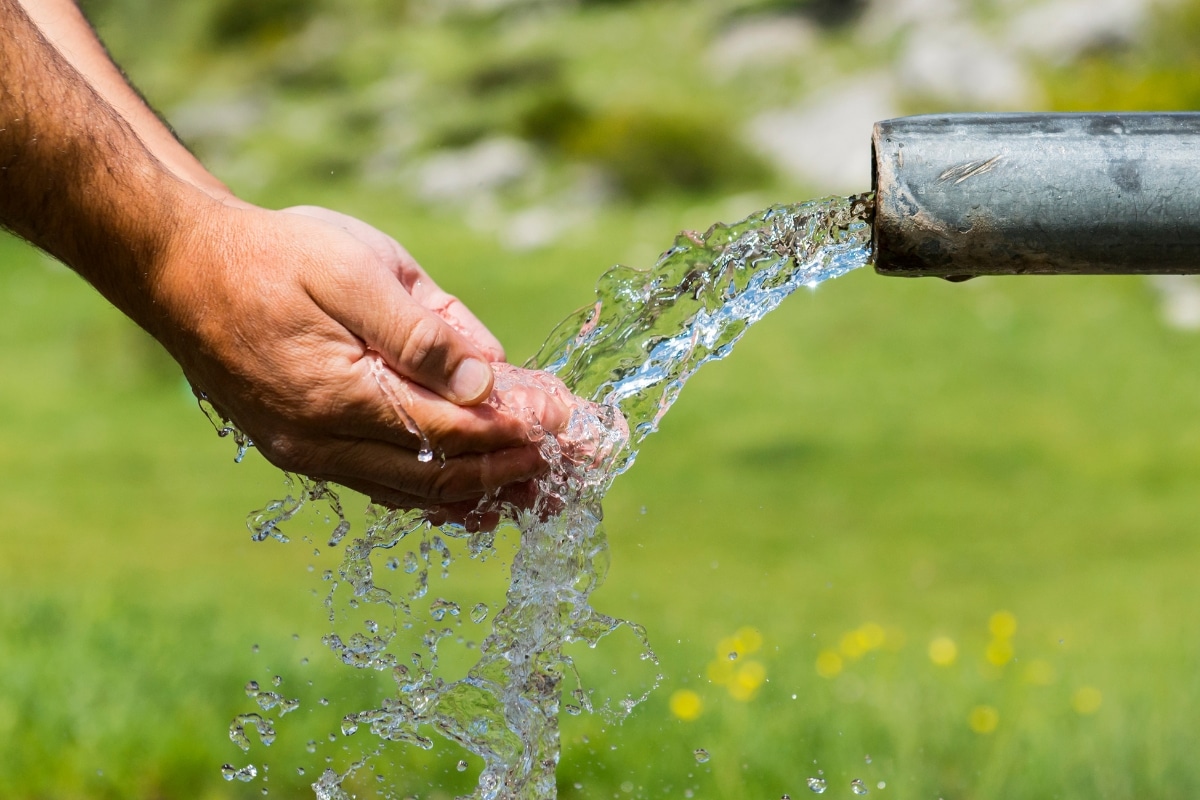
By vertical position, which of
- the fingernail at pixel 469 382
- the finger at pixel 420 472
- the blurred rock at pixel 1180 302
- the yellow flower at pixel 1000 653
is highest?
the blurred rock at pixel 1180 302

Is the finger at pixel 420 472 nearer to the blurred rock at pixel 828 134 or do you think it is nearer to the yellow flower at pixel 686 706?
the yellow flower at pixel 686 706

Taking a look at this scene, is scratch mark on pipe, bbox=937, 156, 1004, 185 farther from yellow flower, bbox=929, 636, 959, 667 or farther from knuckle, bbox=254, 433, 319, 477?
yellow flower, bbox=929, 636, 959, 667

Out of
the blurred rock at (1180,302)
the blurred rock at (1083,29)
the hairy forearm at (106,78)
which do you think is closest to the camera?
the hairy forearm at (106,78)

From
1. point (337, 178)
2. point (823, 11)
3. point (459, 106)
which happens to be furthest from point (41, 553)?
point (823, 11)

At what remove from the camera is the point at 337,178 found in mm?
11797

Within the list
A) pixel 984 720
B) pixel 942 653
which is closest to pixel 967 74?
pixel 942 653

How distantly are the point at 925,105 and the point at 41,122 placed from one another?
Answer: 9089 mm

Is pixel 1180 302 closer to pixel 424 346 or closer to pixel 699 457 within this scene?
pixel 699 457

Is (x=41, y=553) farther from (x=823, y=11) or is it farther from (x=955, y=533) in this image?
(x=823, y=11)

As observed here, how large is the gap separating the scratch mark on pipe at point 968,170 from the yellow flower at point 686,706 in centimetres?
180

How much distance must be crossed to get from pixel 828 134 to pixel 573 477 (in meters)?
9.08

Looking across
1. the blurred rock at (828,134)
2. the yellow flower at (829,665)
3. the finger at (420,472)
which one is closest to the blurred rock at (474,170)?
the blurred rock at (828,134)

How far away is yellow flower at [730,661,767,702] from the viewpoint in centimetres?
301

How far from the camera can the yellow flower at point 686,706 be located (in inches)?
116
